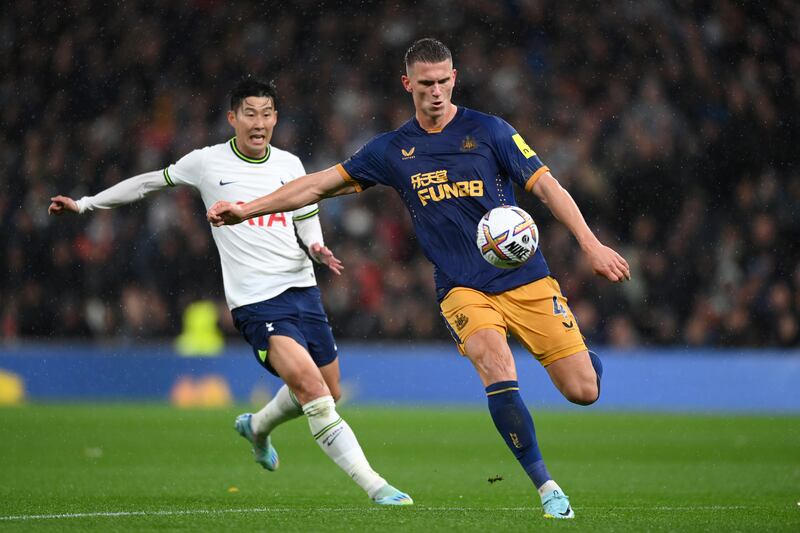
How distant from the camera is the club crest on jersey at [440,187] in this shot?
6.73 m

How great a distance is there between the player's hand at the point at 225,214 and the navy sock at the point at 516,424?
161 centimetres

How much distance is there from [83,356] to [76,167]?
12.8 feet

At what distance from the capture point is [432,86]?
6711mm

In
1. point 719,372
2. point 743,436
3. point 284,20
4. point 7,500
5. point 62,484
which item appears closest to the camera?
point 7,500

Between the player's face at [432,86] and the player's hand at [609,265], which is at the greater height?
the player's face at [432,86]

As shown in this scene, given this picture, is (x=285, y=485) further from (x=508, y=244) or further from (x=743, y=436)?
(x=743, y=436)

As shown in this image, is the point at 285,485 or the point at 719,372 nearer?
the point at 285,485

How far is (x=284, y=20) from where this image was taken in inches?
886

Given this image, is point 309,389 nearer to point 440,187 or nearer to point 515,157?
point 440,187

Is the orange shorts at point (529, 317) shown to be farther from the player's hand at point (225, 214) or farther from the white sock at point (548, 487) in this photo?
the player's hand at point (225, 214)

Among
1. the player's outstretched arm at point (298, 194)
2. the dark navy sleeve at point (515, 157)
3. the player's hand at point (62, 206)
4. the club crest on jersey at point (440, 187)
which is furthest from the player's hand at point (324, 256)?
the dark navy sleeve at point (515, 157)

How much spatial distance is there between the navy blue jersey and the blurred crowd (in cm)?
1118

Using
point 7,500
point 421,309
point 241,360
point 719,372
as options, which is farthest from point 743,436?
point 7,500

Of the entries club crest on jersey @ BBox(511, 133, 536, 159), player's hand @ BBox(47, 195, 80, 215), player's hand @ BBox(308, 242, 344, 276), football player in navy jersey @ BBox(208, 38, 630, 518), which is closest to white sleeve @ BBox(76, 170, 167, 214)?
player's hand @ BBox(47, 195, 80, 215)
